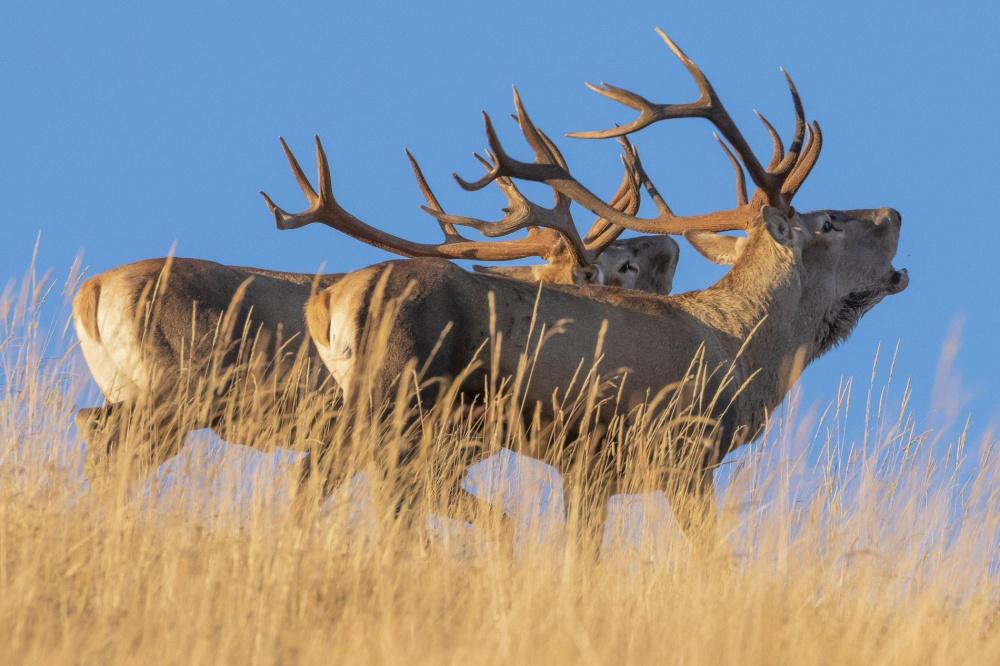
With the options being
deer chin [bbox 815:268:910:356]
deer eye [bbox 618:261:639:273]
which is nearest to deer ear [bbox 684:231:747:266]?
deer chin [bbox 815:268:910:356]

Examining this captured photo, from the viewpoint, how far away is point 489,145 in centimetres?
959

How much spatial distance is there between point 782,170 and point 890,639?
4.63 metres

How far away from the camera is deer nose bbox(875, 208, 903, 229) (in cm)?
899

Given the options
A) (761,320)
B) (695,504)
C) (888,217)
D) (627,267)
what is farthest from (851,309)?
(627,267)

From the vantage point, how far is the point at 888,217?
902cm

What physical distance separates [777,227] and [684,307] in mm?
840

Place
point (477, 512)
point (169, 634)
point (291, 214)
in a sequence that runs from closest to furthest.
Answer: point (169, 634) < point (477, 512) < point (291, 214)

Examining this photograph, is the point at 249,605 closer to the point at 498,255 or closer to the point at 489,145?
the point at 489,145

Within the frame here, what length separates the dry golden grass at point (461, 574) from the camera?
441 cm

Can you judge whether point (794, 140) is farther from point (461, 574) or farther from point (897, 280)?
point (461, 574)

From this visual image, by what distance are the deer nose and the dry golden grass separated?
2.45m

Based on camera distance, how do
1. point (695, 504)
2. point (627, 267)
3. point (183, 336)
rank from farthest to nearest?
point (627, 267), point (183, 336), point (695, 504)

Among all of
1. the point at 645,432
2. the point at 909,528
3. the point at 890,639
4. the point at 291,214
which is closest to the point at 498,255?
the point at 291,214

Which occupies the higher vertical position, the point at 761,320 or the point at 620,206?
the point at 620,206
